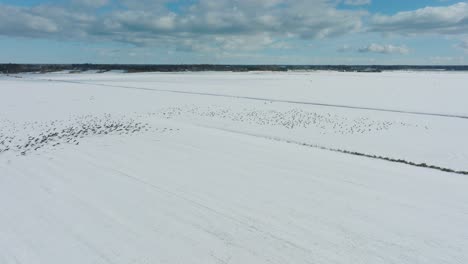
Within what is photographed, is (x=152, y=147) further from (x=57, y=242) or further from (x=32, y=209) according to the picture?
(x=57, y=242)

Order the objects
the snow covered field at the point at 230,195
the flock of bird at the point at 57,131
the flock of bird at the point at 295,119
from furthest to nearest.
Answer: the flock of bird at the point at 295,119
the flock of bird at the point at 57,131
the snow covered field at the point at 230,195

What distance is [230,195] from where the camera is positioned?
986 cm

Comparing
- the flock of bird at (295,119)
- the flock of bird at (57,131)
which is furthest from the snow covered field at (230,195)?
the flock of bird at (295,119)

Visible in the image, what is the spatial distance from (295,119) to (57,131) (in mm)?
14663

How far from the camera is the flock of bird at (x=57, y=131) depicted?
53.2 feet

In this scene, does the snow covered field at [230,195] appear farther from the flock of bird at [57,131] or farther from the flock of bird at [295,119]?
the flock of bird at [295,119]

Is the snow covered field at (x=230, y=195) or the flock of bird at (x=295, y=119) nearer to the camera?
the snow covered field at (x=230, y=195)

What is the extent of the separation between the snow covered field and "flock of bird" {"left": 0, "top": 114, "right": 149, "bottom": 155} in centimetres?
12

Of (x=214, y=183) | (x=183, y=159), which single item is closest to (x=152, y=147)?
(x=183, y=159)

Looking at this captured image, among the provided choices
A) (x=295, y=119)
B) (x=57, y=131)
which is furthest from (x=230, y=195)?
(x=295, y=119)

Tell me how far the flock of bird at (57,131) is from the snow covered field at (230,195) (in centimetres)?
12

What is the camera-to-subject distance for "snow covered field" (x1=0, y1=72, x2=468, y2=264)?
278 inches

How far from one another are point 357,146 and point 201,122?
1029 cm

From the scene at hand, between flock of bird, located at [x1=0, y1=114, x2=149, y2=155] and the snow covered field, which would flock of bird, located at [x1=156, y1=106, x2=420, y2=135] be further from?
flock of bird, located at [x1=0, y1=114, x2=149, y2=155]
